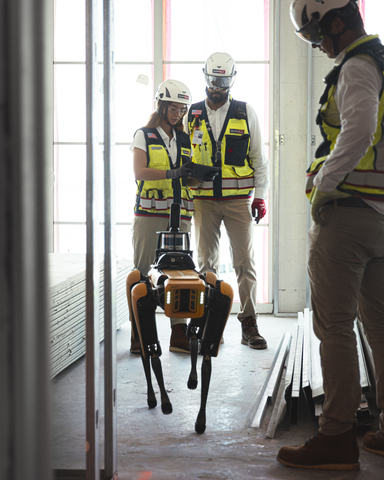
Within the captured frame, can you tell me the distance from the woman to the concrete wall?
65.1 inches

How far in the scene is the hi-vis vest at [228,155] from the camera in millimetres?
3697

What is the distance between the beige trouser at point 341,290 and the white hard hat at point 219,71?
2085 millimetres

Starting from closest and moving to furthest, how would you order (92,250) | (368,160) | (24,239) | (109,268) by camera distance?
1. (24,239)
2. (92,250)
3. (109,268)
4. (368,160)

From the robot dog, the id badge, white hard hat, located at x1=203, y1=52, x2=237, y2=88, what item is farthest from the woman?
the robot dog

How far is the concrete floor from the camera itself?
186 cm

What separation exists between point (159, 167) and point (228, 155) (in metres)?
0.65

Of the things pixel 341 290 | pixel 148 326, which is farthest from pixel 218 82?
pixel 341 290

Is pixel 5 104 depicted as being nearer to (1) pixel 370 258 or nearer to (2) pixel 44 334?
(2) pixel 44 334

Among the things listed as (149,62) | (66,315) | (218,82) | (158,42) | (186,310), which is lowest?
(66,315)

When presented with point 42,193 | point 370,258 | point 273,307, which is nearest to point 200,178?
point 370,258

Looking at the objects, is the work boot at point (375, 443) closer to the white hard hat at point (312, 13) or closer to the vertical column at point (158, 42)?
the white hard hat at point (312, 13)

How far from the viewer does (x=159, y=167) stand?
3330 millimetres

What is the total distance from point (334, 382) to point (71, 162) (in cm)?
382

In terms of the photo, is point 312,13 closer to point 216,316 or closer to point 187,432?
point 216,316
